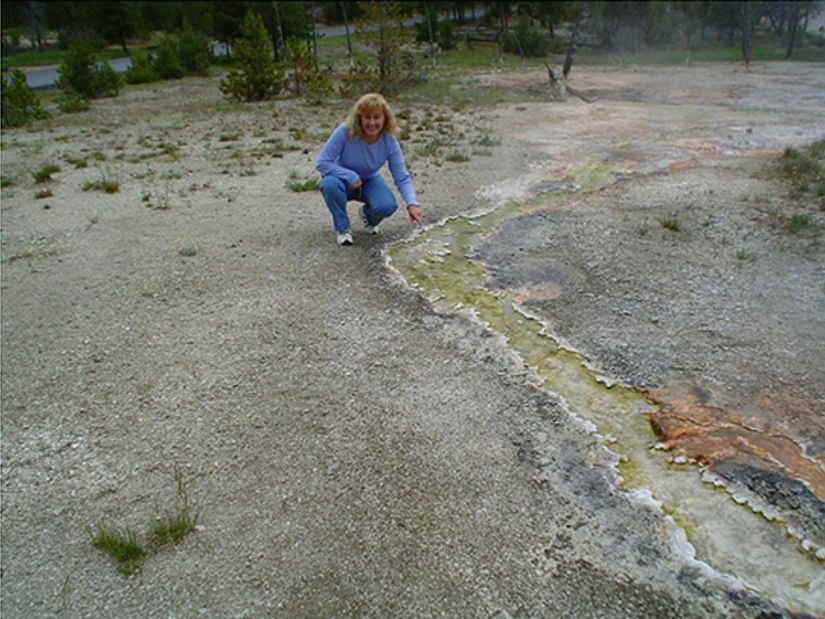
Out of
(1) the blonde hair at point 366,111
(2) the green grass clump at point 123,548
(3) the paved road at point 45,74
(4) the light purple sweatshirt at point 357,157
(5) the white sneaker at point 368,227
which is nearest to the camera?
(2) the green grass clump at point 123,548

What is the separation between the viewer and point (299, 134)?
11.1m

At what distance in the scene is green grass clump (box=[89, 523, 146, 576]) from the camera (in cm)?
251

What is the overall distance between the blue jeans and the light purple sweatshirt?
8cm

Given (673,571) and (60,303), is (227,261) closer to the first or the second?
(60,303)

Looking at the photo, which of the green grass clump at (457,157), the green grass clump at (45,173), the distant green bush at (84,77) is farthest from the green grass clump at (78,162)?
the distant green bush at (84,77)

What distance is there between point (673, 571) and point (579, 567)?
0.34 metres

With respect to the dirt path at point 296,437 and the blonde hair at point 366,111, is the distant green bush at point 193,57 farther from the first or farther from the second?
the blonde hair at point 366,111

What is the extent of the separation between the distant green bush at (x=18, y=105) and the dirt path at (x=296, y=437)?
905 cm

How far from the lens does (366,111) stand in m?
4.95

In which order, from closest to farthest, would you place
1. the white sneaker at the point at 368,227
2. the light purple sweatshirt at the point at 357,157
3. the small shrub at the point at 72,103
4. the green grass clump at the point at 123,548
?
the green grass clump at the point at 123,548, the light purple sweatshirt at the point at 357,157, the white sneaker at the point at 368,227, the small shrub at the point at 72,103

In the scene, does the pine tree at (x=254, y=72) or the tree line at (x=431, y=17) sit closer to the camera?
the pine tree at (x=254, y=72)

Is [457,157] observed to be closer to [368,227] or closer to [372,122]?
[368,227]

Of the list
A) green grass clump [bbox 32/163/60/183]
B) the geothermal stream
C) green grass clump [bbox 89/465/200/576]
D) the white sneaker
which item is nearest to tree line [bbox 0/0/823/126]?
green grass clump [bbox 32/163/60/183]

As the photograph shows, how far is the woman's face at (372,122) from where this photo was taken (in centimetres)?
497
